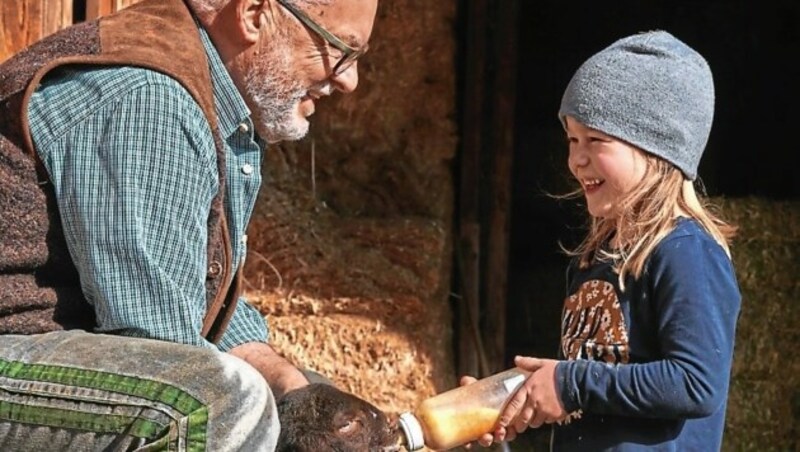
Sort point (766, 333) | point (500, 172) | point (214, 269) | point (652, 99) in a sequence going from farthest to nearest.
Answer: point (500, 172) → point (766, 333) → point (652, 99) → point (214, 269)

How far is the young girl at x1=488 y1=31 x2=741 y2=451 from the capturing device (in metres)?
2.44

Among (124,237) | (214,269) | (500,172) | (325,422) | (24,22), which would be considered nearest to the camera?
(124,237)

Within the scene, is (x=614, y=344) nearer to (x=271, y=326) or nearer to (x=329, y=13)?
(x=329, y=13)

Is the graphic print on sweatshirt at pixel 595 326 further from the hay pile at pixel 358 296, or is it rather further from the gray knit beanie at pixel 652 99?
the hay pile at pixel 358 296

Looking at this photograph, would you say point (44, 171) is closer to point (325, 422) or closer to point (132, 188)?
point (132, 188)

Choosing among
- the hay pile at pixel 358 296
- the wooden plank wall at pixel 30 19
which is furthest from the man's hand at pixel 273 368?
the hay pile at pixel 358 296

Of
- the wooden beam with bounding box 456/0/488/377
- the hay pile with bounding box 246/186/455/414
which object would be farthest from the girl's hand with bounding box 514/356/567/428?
the wooden beam with bounding box 456/0/488/377

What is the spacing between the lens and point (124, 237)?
219 centimetres

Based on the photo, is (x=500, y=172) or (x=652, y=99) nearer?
(x=652, y=99)

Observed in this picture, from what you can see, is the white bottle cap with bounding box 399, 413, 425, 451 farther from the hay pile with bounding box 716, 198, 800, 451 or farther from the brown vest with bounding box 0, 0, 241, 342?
the hay pile with bounding box 716, 198, 800, 451

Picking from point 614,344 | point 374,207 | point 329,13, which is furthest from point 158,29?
point 374,207

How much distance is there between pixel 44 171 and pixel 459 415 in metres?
0.82

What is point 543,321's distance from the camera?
4945mm

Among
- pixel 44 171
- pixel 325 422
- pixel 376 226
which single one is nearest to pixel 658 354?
pixel 325 422
